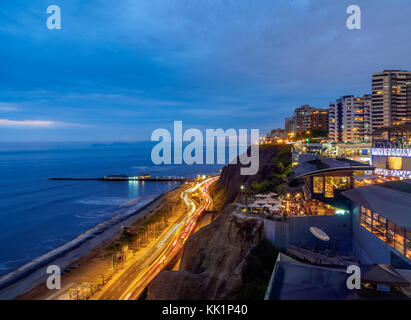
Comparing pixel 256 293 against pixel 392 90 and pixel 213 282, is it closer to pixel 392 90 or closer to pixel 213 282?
pixel 213 282

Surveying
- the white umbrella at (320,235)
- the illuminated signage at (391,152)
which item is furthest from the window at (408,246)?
the illuminated signage at (391,152)

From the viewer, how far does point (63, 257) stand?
3002cm

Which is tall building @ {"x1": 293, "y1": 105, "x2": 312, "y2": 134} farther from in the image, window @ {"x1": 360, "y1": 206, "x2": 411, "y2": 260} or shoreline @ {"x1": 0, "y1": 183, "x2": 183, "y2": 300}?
window @ {"x1": 360, "y1": 206, "x2": 411, "y2": 260}

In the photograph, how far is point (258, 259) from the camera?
15586 millimetres

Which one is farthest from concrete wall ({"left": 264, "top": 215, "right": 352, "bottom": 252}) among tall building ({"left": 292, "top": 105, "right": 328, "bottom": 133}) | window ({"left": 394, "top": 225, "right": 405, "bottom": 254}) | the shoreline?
tall building ({"left": 292, "top": 105, "right": 328, "bottom": 133})

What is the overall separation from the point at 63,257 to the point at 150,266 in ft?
40.3

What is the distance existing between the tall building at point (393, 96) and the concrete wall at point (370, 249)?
72.0 m

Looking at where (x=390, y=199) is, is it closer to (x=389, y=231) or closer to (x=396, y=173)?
(x=389, y=231)

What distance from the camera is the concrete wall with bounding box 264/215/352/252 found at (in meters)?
17.7

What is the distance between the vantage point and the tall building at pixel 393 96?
75688mm

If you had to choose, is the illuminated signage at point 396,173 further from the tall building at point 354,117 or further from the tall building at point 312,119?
the tall building at point 312,119

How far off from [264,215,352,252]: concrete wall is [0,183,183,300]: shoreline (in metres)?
21.6

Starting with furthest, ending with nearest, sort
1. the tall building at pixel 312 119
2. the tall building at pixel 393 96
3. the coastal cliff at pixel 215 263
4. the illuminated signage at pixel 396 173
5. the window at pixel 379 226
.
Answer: the tall building at pixel 312 119
the tall building at pixel 393 96
the illuminated signage at pixel 396 173
the coastal cliff at pixel 215 263
the window at pixel 379 226
